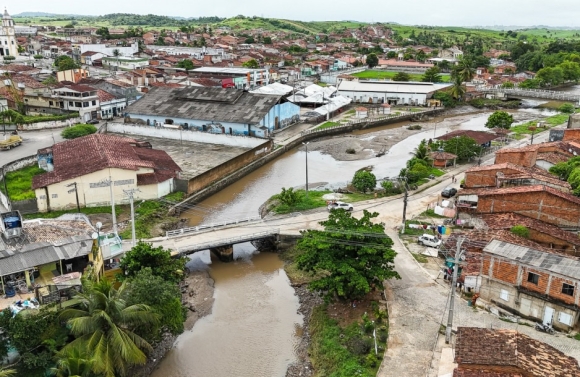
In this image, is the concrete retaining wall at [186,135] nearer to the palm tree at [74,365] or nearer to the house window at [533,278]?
the house window at [533,278]

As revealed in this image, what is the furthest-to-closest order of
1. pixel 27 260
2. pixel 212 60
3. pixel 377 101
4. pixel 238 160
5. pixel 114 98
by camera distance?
1. pixel 212 60
2. pixel 377 101
3. pixel 114 98
4. pixel 238 160
5. pixel 27 260

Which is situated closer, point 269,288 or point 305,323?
point 305,323

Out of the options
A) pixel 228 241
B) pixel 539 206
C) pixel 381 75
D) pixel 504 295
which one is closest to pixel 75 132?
pixel 228 241

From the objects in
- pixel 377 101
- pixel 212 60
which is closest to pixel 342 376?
pixel 377 101

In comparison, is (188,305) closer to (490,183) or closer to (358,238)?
(358,238)

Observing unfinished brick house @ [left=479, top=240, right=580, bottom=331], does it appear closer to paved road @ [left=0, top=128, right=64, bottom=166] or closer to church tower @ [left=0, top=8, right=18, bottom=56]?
paved road @ [left=0, top=128, right=64, bottom=166]

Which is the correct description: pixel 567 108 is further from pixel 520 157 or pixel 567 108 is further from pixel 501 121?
pixel 520 157
